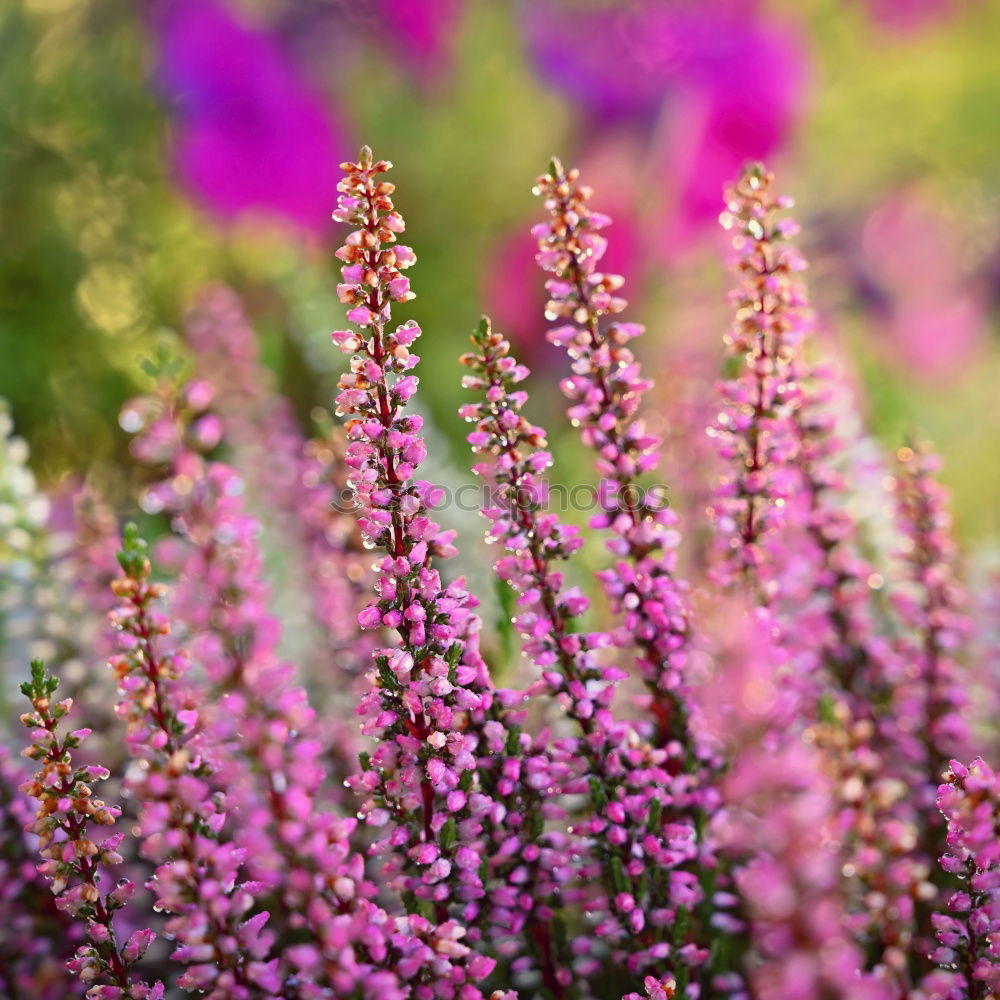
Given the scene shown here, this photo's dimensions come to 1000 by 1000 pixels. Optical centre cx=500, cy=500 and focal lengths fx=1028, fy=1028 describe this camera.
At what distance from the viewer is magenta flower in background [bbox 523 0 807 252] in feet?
4.07

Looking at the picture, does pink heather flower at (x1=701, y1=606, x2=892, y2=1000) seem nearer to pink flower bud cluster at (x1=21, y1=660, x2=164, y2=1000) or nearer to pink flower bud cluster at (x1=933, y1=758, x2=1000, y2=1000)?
pink flower bud cluster at (x1=933, y1=758, x2=1000, y2=1000)

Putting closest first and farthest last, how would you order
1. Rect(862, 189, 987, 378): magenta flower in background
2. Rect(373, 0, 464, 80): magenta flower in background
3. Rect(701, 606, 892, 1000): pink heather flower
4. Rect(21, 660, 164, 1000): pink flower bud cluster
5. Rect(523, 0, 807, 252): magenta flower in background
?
Rect(701, 606, 892, 1000): pink heather flower
Rect(21, 660, 164, 1000): pink flower bud cluster
Rect(523, 0, 807, 252): magenta flower in background
Rect(373, 0, 464, 80): magenta flower in background
Rect(862, 189, 987, 378): magenta flower in background

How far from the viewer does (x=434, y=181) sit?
147cm

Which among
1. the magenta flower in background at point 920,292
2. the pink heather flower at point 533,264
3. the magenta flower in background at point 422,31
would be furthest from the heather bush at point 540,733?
the magenta flower in background at point 920,292

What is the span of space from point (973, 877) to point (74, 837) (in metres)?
0.35

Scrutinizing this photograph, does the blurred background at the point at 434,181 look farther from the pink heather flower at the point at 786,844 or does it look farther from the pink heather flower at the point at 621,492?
the pink heather flower at the point at 786,844

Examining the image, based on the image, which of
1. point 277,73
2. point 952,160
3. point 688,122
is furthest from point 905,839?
point 952,160

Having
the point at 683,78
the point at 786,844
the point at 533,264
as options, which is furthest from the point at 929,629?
the point at 683,78

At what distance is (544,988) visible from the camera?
464 millimetres

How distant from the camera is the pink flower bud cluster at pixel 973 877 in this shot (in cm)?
37

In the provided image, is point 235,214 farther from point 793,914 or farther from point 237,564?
point 793,914

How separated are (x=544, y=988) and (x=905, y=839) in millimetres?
174

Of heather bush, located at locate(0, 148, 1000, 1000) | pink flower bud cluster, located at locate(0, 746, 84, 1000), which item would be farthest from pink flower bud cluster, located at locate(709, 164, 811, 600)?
pink flower bud cluster, located at locate(0, 746, 84, 1000)

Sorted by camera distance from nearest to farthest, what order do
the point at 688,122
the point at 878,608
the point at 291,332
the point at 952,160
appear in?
1. the point at 878,608
2. the point at 291,332
3. the point at 688,122
4. the point at 952,160
